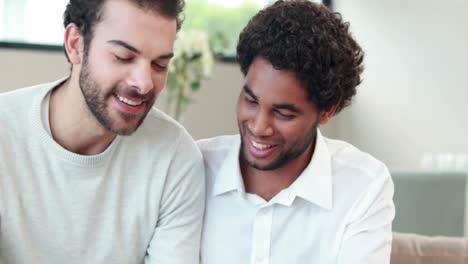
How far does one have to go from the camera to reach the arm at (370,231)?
183cm

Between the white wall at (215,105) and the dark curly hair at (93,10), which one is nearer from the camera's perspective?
the dark curly hair at (93,10)

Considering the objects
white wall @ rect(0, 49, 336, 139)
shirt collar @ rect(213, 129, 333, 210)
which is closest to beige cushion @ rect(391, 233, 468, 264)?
shirt collar @ rect(213, 129, 333, 210)

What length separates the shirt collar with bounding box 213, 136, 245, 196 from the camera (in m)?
1.88

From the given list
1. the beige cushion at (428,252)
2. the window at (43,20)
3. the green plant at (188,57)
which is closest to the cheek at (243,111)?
the beige cushion at (428,252)

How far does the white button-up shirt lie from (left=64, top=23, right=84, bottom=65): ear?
44cm

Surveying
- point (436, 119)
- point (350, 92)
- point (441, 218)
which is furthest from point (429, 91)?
point (350, 92)

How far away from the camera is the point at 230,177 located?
1.88m

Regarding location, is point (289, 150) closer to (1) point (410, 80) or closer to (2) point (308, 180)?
(2) point (308, 180)

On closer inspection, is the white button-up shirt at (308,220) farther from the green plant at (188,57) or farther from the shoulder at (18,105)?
the green plant at (188,57)

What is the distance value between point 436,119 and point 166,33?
241 centimetres

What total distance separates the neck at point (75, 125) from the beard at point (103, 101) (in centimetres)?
4

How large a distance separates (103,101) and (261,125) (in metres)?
0.35

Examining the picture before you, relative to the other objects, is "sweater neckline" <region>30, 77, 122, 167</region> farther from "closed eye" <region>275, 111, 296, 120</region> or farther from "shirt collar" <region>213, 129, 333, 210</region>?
"closed eye" <region>275, 111, 296, 120</region>

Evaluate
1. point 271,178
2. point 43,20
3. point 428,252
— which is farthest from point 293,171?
point 43,20
